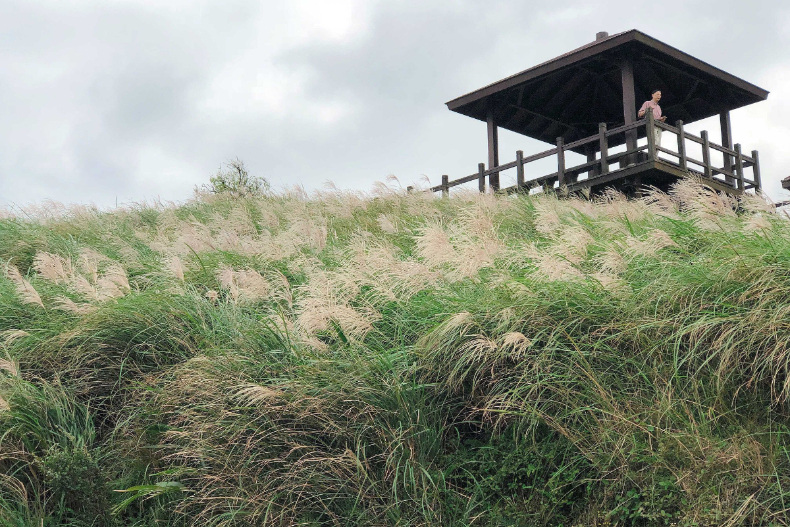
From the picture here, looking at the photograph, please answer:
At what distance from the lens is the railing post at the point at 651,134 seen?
14.9 meters

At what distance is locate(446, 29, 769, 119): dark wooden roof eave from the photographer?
→ 16.0 m

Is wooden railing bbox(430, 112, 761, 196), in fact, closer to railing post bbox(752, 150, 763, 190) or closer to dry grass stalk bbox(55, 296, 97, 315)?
railing post bbox(752, 150, 763, 190)

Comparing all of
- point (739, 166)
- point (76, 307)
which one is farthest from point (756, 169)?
point (76, 307)

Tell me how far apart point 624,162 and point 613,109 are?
16.4 feet

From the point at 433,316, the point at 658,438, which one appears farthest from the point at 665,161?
the point at 658,438

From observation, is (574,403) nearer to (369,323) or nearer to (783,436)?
(783,436)

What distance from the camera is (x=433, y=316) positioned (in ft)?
19.5

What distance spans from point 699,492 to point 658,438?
13.9 inches

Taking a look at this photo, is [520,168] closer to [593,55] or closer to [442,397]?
[593,55]

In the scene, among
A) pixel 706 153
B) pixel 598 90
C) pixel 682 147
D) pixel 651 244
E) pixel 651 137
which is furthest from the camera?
pixel 598 90

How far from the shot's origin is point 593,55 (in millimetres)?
16594

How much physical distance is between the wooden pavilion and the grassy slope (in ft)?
31.1

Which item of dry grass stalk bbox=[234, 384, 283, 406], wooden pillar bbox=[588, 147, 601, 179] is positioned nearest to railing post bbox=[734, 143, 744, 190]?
wooden pillar bbox=[588, 147, 601, 179]

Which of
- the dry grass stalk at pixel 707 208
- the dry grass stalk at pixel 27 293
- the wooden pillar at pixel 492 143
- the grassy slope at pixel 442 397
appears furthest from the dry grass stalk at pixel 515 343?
the wooden pillar at pixel 492 143
